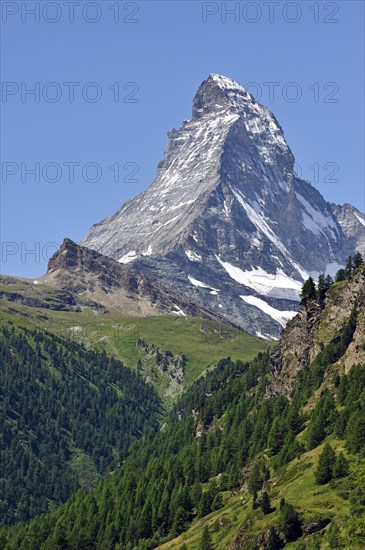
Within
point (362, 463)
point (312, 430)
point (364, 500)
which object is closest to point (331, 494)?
point (362, 463)

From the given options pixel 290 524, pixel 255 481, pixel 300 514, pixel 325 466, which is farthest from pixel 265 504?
pixel 255 481

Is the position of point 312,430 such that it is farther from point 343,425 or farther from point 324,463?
point 324,463

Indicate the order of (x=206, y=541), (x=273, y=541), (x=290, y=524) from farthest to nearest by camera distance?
(x=206, y=541)
(x=273, y=541)
(x=290, y=524)

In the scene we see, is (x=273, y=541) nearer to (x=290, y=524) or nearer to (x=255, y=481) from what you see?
(x=290, y=524)

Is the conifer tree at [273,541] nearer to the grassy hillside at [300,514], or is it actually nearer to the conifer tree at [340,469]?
the grassy hillside at [300,514]

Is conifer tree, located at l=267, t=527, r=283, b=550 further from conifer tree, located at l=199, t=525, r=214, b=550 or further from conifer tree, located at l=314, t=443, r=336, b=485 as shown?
conifer tree, located at l=199, t=525, r=214, b=550

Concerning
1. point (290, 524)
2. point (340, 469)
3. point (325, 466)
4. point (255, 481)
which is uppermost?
point (325, 466)

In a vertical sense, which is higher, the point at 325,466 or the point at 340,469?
the point at 325,466

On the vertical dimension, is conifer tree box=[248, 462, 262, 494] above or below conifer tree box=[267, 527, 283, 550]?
above

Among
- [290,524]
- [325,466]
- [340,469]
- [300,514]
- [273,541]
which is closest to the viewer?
[290,524]

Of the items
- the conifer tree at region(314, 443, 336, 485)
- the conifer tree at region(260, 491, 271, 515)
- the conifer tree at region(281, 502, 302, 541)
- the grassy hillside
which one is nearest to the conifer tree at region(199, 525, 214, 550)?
the grassy hillside

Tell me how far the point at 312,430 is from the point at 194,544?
34473mm

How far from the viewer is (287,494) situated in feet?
566

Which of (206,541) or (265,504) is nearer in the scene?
(265,504)
